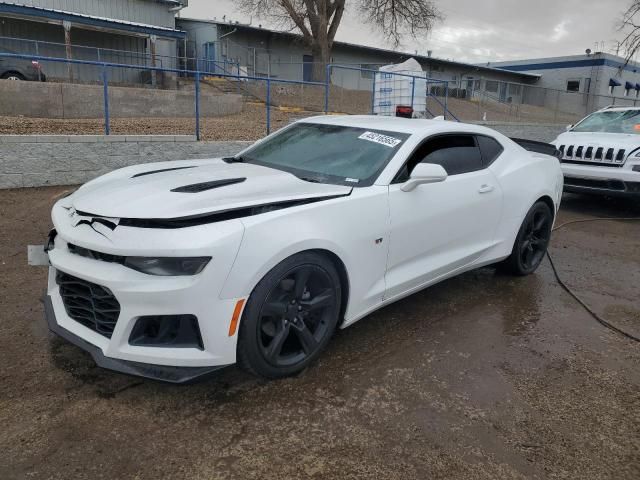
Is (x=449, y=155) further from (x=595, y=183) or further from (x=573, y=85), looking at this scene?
(x=573, y=85)

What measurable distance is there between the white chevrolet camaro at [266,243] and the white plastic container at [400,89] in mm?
11350

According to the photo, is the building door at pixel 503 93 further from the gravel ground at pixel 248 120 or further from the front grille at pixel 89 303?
the front grille at pixel 89 303

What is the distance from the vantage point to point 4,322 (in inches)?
136

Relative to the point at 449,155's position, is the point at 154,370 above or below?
below

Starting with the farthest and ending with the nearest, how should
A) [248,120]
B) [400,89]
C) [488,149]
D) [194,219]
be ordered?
[248,120], [400,89], [488,149], [194,219]

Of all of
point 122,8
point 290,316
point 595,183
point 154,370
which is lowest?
point 154,370

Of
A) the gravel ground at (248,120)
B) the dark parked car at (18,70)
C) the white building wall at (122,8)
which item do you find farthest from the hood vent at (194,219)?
the white building wall at (122,8)

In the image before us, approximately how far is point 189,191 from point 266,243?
0.63 m

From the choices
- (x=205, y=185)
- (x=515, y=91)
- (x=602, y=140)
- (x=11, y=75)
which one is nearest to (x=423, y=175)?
(x=205, y=185)

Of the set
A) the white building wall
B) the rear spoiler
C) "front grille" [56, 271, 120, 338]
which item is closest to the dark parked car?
the white building wall

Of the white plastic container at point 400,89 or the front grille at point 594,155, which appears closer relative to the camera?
the front grille at point 594,155

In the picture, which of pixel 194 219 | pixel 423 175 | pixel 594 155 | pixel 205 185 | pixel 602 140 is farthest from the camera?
pixel 602 140

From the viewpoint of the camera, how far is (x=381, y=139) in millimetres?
3668

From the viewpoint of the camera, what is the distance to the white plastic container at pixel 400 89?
15.0 metres
